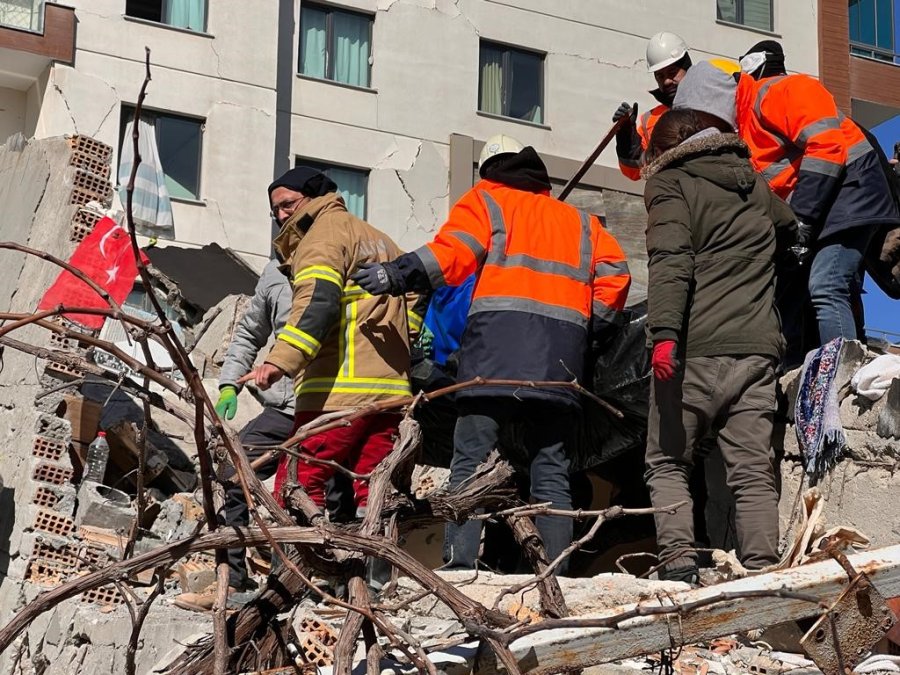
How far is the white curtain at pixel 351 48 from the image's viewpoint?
19.6 m

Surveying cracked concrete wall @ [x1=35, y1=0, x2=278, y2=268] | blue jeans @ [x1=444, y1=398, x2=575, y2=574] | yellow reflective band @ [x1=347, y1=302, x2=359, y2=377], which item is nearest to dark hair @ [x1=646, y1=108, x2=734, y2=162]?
blue jeans @ [x1=444, y1=398, x2=575, y2=574]

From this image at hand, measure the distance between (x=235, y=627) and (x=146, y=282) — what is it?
98 cm

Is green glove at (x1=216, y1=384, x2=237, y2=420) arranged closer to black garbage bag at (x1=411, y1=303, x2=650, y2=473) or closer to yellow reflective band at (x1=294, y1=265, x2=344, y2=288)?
yellow reflective band at (x1=294, y1=265, x2=344, y2=288)

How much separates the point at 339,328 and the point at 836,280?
2.07 meters

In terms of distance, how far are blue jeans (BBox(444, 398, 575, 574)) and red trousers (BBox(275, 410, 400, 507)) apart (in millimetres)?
286

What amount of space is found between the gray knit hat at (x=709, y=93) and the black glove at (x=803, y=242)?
51 centimetres

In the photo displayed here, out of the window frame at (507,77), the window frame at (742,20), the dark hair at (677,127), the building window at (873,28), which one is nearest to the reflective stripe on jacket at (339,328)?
the dark hair at (677,127)

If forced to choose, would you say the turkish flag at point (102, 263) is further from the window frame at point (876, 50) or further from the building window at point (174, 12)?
the window frame at point (876, 50)

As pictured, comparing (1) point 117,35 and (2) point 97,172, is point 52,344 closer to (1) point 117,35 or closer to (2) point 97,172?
(2) point 97,172

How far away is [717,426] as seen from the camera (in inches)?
198

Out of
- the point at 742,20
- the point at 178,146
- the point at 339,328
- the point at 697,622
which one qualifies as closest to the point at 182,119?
the point at 178,146

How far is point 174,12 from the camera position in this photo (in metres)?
18.5

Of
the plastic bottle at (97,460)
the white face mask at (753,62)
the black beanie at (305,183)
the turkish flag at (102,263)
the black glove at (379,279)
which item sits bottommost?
the plastic bottle at (97,460)

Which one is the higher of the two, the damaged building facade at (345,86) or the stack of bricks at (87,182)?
the damaged building facade at (345,86)
